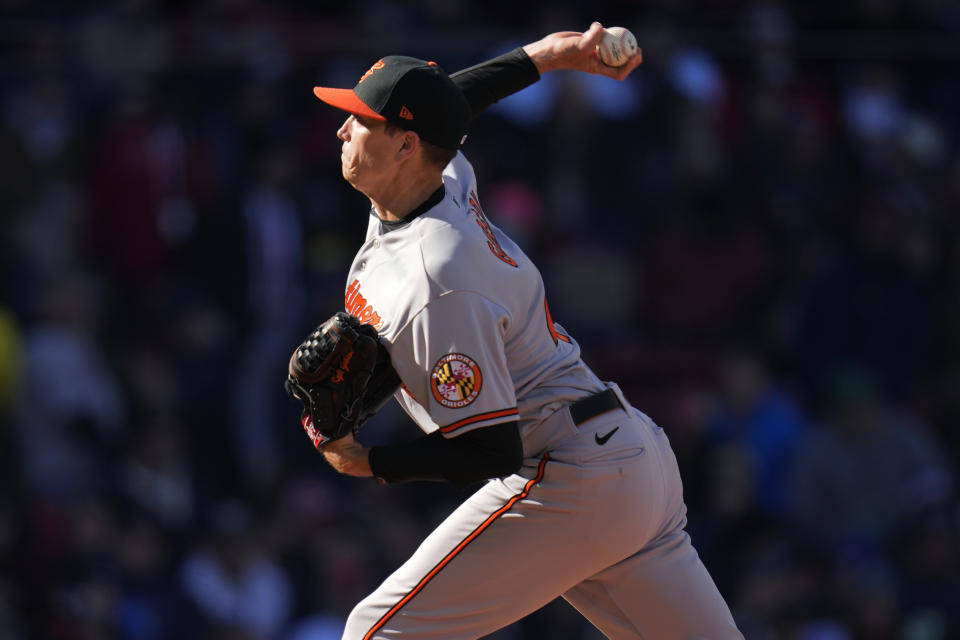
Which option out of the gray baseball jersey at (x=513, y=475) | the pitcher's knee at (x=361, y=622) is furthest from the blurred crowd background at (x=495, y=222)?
the gray baseball jersey at (x=513, y=475)

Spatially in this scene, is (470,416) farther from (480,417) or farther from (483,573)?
(483,573)

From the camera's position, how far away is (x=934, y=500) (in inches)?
324

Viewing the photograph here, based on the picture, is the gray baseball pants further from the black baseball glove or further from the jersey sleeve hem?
the black baseball glove

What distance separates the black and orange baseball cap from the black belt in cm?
75

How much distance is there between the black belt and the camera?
3744mm

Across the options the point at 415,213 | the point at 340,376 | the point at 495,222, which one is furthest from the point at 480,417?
the point at 495,222

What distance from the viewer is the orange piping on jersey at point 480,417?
3.44m

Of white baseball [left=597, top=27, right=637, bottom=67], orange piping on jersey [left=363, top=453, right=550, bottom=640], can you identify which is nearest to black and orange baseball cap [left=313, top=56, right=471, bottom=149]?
white baseball [left=597, top=27, right=637, bottom=67]

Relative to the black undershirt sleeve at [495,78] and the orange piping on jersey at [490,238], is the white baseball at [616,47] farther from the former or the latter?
the orange piping on jersey at [490,238]

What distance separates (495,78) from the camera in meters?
4.34

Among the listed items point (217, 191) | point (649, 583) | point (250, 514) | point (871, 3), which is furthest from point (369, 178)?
point (871, 3)

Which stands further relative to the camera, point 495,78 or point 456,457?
point 495,78

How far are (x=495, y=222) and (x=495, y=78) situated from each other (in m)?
4.09

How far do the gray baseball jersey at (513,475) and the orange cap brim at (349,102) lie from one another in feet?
0.96
